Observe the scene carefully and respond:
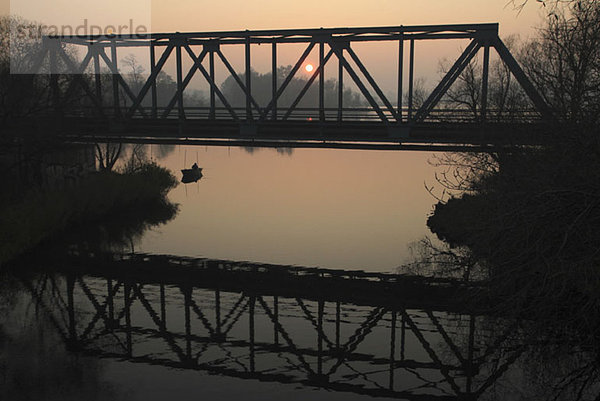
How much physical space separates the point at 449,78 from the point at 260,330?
1566 centimetres

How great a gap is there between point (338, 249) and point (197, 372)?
48.7 ft

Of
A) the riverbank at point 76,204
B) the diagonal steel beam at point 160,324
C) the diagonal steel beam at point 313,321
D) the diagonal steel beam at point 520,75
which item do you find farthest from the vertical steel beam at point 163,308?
the diagonal steel beam at point 520,75

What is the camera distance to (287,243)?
3161 cm

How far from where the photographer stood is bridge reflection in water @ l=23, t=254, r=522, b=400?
16620 millimetres

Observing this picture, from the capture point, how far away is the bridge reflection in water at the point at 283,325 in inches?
654

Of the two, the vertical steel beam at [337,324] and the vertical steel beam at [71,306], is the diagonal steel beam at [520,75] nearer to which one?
the vertical steel beam at [337,324]

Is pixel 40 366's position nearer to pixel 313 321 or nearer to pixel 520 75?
pixel 313 321

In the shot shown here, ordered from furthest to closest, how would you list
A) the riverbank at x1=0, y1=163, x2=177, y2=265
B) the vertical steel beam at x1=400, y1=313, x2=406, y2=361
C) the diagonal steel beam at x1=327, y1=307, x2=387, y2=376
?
1. the riverbank at x1=0, y1=163, x2=177, y2=265
2. the vertical steel beam at x1=400, y1=313, x2=406, y2=361
3. the diagonal steel beam at x1=327, y1=307, x2=387, y2=376

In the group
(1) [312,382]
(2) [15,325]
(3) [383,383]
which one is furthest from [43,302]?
(3) [383,383]

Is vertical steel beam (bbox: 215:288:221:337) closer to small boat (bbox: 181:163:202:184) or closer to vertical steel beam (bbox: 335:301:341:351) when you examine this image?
vertical steel beam (bbox: 335:301:341:351)

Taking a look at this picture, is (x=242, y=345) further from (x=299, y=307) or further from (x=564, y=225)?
(x=564, y=225)

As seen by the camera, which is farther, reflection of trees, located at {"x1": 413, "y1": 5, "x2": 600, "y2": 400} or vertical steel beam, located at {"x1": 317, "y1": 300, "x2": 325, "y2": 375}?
vertical steel beam, located at {"x1": 317, "y1": 300, "x2": 325, "y2": 375}

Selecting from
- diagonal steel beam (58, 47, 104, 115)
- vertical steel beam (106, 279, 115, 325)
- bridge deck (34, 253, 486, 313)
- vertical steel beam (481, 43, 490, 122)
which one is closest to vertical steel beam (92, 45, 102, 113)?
diagonal steel beam (58, 47, 104, 115)

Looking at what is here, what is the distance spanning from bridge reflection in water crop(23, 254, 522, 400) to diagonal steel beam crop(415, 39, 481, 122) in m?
8.20
